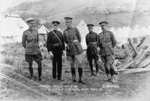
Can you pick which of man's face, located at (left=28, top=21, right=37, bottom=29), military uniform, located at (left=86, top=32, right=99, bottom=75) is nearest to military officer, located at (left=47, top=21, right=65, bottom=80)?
man's face, located at (left=28, top=21, right=37, bottom=29)

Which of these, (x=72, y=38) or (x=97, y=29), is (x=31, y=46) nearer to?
(x=72, y=38)

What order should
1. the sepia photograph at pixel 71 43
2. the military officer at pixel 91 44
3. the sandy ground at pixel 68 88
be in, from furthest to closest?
the military officer at pixel 91 44
the sepia photograph at pixel 71 43
the sandy ground at pixel 68 88

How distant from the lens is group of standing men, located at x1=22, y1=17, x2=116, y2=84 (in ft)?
11.7

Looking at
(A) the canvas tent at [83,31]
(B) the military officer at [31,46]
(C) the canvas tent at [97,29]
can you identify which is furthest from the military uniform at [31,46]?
(C) the canvas tent at [97,29]

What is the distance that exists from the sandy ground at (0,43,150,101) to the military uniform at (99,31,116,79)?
0.17 m

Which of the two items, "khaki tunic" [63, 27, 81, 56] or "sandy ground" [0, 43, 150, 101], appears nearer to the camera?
"sandy ground" [0, 43, 150, 101]

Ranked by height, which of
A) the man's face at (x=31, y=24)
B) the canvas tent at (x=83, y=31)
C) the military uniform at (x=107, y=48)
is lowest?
the military uniform at (x=107, y=48)

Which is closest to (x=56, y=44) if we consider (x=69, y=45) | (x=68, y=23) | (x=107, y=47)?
(x=69, y=45)

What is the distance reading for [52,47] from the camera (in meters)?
3.62

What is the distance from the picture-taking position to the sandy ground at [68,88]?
340cm

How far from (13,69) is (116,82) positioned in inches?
61.0

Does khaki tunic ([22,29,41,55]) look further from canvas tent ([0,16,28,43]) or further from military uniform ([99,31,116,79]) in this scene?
military uniform ([99,31,116,79])

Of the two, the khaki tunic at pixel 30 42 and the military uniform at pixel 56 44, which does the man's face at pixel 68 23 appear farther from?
the khaki tunic at pixel 30 42

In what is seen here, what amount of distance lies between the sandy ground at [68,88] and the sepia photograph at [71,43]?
0.6 inches
